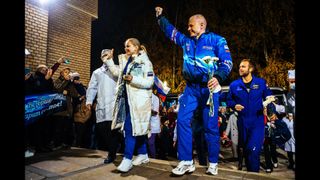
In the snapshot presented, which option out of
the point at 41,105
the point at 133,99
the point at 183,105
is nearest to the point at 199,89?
the point at 183,105

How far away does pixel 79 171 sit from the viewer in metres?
4.52

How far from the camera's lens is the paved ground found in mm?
4043

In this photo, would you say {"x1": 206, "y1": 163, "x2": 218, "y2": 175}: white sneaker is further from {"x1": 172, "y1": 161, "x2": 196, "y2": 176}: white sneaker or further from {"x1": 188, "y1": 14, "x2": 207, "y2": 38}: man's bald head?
{"x1": 188, "y1": 14, "x2": 207, "y2": 38}: man's bald head

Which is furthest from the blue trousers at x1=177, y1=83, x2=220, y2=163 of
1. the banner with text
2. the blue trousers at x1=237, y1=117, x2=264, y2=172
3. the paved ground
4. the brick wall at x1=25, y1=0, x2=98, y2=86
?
the brick wall at x1=25, y1=0, x2=98, y2=86

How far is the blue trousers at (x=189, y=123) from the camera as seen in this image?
4.04 m

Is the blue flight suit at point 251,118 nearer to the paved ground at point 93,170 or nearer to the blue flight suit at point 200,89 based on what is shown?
Answer: the paved ground at point 93,170

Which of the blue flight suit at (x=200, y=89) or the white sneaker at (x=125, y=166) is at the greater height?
the blue flight suit at (x=200, y=89)

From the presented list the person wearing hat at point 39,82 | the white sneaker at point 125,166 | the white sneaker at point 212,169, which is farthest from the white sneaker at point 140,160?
the person wearing hat at point 39,82

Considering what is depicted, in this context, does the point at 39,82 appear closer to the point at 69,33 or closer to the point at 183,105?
the point at 183,105

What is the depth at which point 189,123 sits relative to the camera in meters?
4.07

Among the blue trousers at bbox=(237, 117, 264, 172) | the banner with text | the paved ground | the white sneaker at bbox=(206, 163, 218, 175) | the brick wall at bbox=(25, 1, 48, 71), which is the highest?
the brick wall at bbox=(25, 1, 48, 71)

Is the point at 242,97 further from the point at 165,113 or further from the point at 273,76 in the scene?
the point at 273,76
